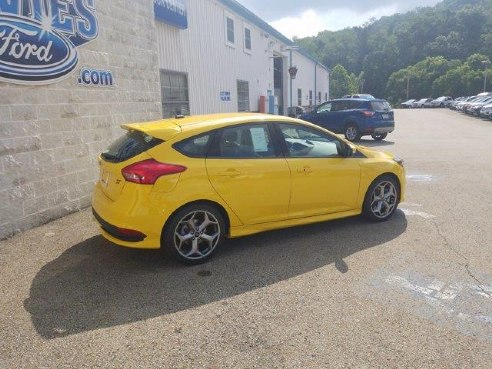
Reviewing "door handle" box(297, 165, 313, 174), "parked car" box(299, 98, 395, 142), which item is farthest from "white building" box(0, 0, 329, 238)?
"parked car" box(299, 98, 395, 142)

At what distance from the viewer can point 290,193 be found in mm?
4832

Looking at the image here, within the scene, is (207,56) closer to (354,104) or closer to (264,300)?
(354,104)

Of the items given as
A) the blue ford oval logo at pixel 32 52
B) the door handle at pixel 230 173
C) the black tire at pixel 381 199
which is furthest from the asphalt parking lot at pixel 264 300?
the blue ford oval logo at pixel 32 52

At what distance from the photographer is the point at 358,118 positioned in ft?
51.5

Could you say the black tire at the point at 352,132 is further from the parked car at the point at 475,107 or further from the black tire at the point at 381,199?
the parked car at the point at 475,107

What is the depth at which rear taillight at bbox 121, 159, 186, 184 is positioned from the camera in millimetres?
4020

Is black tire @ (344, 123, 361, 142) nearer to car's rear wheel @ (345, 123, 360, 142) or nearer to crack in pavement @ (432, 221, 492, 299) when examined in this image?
car's rear wheel @ (345, 123, 360, 142)

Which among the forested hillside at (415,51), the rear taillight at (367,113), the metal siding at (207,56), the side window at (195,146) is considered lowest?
the side window at (195,146)

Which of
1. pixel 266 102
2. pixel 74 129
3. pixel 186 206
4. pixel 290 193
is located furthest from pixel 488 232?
pixel 266 102

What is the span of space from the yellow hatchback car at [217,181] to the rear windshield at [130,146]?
12 mm

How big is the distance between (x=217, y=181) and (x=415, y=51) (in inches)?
4642

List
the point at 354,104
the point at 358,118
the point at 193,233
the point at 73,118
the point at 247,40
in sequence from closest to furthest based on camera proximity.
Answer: the point at 193,233, the point at 73,118, the point at 358,118, the point at 354,104, the point at 247,40

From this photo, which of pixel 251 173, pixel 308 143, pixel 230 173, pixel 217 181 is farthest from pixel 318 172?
pixel 217 181

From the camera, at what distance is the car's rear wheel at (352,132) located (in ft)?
51.9
